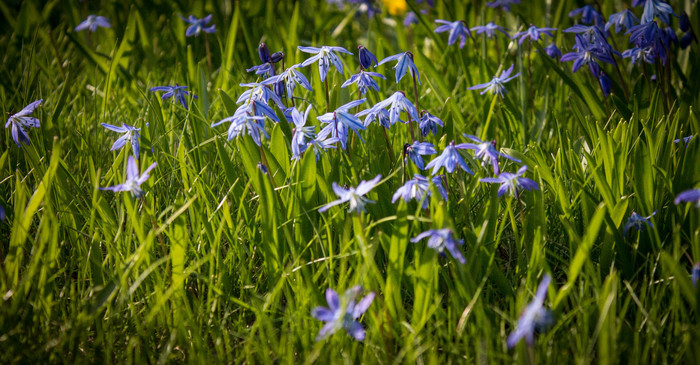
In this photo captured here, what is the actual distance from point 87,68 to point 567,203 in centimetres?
297

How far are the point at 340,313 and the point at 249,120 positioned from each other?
66cm

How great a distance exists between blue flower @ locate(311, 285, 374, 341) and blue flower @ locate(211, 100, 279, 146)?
569 millimetres

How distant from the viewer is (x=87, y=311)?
1554mm

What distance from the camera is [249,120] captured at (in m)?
1.59

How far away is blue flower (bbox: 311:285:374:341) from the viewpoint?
121 centimetres

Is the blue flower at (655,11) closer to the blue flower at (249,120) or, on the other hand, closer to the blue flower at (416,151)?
the blue flower at (416,151)

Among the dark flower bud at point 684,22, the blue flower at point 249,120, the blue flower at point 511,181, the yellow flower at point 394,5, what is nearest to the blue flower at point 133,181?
the blue flower at point 249,120

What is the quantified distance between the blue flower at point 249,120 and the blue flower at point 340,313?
0.57m

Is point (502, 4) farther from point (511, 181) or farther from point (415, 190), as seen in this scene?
point (415, 190)

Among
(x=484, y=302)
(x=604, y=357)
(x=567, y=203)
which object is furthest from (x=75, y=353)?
(x=567, y=203)

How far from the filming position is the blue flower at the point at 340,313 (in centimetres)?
121

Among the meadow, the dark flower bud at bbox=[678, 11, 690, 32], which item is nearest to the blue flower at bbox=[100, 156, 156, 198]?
the meadow

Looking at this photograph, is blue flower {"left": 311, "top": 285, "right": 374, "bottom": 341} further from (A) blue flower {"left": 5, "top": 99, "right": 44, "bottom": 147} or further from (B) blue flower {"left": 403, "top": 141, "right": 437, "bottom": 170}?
(A) blue flower {"left": 5, "top": 99, "right": 44, "bottom": 147}

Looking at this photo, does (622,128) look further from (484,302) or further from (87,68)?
(87,68)
